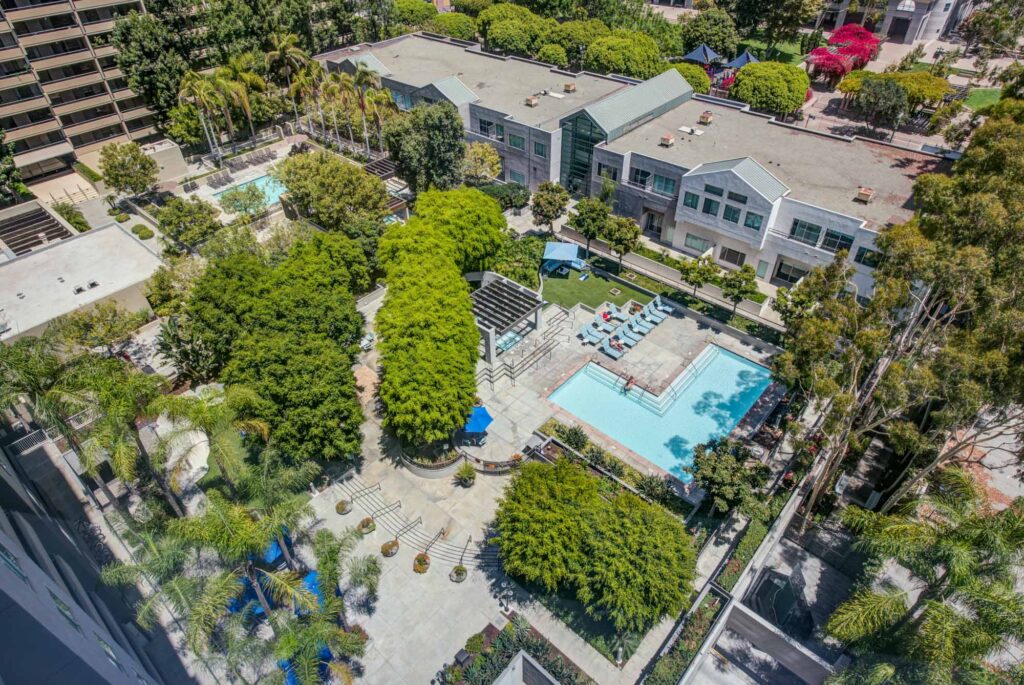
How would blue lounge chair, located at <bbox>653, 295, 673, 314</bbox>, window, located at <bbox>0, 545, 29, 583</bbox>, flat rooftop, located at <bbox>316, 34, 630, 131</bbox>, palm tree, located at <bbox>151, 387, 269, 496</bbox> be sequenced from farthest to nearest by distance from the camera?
1. flat rooftop, located at <bbox>316, 34, 630, 131</bbox>
2. blue lounge chair, located at <bbox>653, 295, 673, 314</bbox>
3. palm tree, located at <bbox>151, 387, 269, 496</bbox>
4. window, located at <bbox>0, 545, 29, 583</bbox>

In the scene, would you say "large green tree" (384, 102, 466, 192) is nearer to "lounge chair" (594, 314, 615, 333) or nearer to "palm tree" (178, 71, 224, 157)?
"lounge chair" (594, 314, 615, 333)

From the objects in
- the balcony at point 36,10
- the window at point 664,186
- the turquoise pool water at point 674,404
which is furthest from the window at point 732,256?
the balcony at point 36,10

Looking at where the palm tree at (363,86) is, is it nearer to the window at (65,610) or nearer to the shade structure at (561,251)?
the shade structure at (561,251)

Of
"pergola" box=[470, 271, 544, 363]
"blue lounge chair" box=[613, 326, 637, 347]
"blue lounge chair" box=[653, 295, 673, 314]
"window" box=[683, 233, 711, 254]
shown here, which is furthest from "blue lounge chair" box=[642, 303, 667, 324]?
"window" box=[683, 233, 711, 254]

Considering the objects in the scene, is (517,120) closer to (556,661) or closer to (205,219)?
(205,219)

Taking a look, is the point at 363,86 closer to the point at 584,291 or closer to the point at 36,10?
the point at 36,10

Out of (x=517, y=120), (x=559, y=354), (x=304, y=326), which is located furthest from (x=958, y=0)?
(x=304, y=326)

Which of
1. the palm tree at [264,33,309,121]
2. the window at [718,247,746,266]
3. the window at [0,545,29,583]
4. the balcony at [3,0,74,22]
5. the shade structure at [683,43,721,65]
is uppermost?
the balcony at [3,0,74,22]
